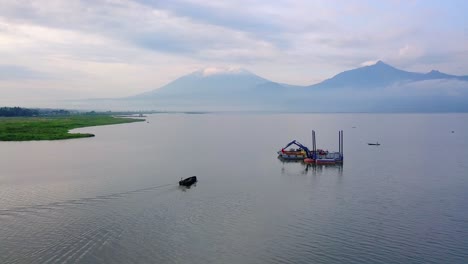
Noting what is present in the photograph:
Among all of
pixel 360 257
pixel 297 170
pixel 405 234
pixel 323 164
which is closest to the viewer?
pixel 360 257

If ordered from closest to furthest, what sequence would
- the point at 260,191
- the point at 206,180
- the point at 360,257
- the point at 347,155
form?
the point at 360,257 < the point at 260,191 < the point at 206,180 < the point at 347,155

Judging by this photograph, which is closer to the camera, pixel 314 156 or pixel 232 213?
pixel 232 213

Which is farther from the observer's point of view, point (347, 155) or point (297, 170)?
point (347, 155)

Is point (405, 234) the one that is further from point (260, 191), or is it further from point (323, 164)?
point (323, 164)

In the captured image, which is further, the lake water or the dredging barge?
the dredging barge

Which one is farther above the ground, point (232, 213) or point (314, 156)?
point (314, 156)

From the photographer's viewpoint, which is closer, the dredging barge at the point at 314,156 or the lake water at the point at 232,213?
the lake water at the point at 232,213

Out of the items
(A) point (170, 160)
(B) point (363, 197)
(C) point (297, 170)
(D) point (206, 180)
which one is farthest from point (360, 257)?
(A) point (170, 160)
